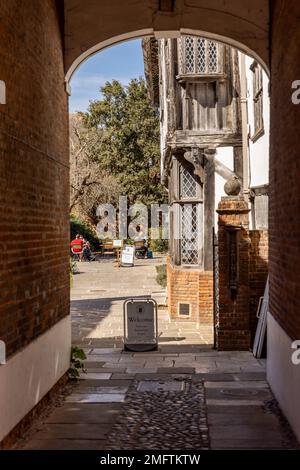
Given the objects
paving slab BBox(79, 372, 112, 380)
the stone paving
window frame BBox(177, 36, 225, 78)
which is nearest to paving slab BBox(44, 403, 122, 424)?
the stone paving

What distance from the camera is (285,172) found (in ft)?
23.4

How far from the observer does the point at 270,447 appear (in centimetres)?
616

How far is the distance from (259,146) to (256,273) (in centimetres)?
309

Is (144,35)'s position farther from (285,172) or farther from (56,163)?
(285,172)

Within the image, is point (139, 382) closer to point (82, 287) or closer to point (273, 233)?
point (273, 233)

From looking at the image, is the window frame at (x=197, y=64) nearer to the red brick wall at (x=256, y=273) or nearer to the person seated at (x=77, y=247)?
the red brick wall at (x=256, y=273)

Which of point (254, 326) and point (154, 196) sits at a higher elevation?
point (154, 196)

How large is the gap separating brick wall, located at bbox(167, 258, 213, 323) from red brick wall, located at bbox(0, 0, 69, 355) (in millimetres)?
5996

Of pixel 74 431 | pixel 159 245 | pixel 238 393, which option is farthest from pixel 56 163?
pixel 159 245

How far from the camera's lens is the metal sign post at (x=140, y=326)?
1181 centimetres

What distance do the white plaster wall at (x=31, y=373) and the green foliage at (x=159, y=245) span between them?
32452 mm
